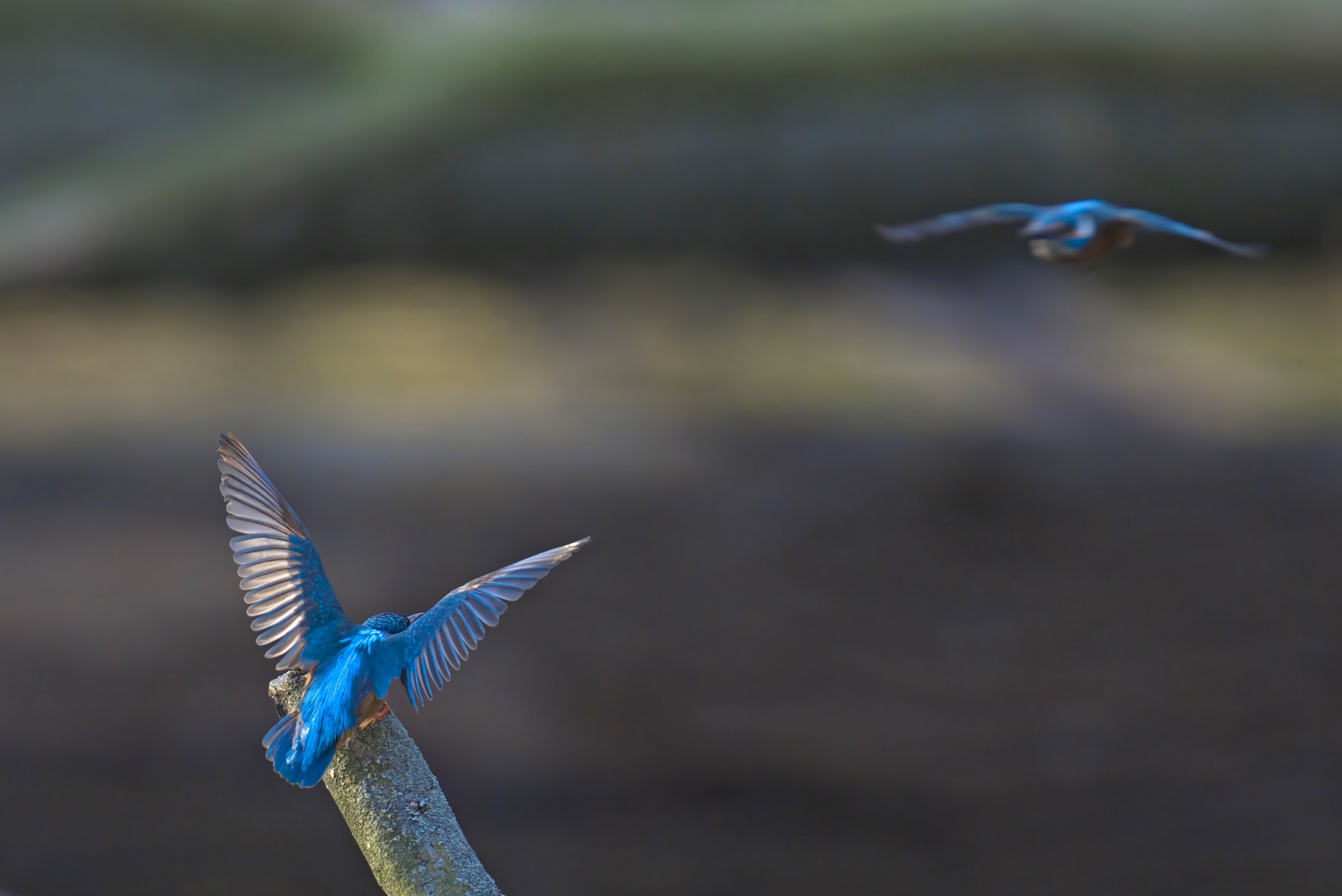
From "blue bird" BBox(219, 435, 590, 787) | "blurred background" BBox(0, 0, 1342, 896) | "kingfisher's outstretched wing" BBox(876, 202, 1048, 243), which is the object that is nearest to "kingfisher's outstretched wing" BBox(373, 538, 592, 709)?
"blue bird" BBox(219, 435, 590, 787)

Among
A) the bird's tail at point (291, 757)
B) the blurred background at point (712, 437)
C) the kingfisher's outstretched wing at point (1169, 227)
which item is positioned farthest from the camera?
the blurred background at point (712, 437)

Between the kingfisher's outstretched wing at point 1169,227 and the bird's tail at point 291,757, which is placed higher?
the kingfisher's outstretched wing at point 1169,227

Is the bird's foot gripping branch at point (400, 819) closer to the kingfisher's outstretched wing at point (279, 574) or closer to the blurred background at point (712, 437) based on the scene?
the kingfisher's outstretched wing at point (279, 574)

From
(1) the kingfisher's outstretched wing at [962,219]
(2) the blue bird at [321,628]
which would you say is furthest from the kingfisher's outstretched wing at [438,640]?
(1) the kingfisher's outstretched wing at [962,219]

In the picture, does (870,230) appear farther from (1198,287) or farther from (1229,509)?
(1229,509)

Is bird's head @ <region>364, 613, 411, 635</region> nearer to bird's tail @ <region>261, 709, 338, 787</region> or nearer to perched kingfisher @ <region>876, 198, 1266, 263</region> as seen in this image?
bird's tail @ <region>261, 709, 338, 787</region>

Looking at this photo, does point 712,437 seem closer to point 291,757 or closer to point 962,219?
point 962,219

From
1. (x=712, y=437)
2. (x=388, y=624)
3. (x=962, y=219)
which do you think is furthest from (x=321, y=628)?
(x=712, y=437)

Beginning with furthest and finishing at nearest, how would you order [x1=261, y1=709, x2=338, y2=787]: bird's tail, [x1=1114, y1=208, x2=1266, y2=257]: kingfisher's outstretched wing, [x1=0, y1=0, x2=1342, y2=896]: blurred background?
1. [x1=0, y1=0, x2=1342, y2=896]: blurred background
2. [x1=1114, y1=208, x2=1266, y2=257]: kingfisher's outstretched wing
3. [x1=261, y1=709, x2=338, y2=787]: bird's tail
